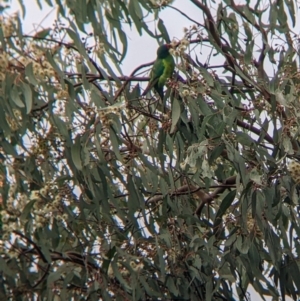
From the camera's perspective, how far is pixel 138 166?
3125 millimetres

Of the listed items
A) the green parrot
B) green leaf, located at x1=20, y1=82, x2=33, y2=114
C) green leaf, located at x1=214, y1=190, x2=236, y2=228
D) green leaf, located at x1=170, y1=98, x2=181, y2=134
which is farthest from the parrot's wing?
green leaf, located at x1=20, y1=82, x2=33, y2=114

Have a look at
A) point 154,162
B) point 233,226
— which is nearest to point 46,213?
point 154,162

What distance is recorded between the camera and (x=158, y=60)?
3.18 meters

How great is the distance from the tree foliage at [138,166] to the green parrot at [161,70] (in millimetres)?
41

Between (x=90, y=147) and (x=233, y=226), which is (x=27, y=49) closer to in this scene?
(x=90, y=147)

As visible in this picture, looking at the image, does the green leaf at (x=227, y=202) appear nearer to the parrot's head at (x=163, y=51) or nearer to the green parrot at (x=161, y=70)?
the green parrot at (x=161, y=70)

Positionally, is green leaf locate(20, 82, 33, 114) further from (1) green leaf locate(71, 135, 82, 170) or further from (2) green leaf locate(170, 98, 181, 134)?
(2) green leaf locate(170, 98, 181, 134)

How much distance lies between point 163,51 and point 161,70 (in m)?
0.08

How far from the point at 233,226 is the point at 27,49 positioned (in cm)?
92

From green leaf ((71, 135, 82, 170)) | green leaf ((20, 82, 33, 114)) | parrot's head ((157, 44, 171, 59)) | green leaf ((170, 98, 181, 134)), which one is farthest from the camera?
parrot's head ((157, 44, 171, 59))

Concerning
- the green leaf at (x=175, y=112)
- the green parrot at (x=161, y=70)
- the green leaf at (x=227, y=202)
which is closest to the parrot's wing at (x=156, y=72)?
the green parrot at (x=161, y=70)

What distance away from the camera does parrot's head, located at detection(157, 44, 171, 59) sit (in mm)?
3141

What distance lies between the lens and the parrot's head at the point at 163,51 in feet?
10.3

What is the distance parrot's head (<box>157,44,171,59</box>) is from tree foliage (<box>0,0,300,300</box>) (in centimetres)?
3
